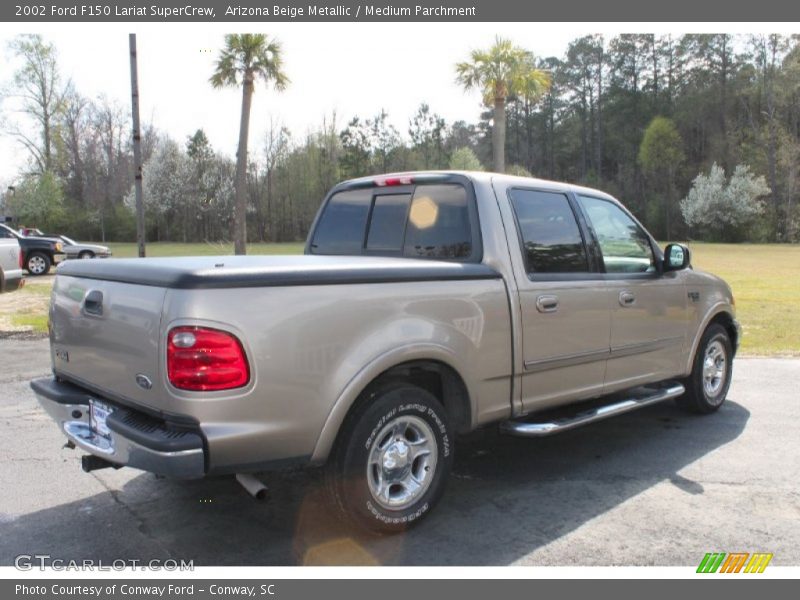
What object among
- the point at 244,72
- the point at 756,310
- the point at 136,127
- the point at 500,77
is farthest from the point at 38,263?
the point at 756,310

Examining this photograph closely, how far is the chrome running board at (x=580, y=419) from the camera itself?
4.04m

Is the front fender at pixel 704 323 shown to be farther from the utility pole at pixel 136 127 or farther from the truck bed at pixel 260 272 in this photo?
the utility pole at pixel 136 127

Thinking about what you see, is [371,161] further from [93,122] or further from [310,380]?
[310,380]

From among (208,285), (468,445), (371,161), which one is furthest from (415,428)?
(371,161)

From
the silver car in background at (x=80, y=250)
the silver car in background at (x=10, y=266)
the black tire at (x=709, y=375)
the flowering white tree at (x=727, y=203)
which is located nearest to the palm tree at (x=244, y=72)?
the silver car in background at (x=80, y=250)

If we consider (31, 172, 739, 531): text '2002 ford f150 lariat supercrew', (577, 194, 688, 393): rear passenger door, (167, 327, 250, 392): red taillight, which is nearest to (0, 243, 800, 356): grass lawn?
(577, 194, 688, 393): rear passenger door

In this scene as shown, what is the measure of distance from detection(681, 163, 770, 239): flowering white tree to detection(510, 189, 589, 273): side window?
6517 cm

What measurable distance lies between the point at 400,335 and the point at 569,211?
6.39 feet

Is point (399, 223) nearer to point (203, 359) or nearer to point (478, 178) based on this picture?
point (478, 178)

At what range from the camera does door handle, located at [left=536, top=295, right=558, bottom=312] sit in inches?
162

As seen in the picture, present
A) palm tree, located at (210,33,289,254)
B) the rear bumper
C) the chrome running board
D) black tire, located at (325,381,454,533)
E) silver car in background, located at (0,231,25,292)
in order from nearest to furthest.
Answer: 1. the rear bumper
2. black tire, located at (325,381,454,533)
3. the chrome running board
4. silver car in background, located at (0,231,25,292)
5. palm tree, located at (210,33,289,254)

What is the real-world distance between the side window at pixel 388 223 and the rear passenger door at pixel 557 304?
0.75 m

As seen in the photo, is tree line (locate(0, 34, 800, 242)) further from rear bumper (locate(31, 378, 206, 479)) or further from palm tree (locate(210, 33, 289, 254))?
rear bumper (locate(31, 378, 206, 479))

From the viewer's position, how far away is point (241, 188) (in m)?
23.2
